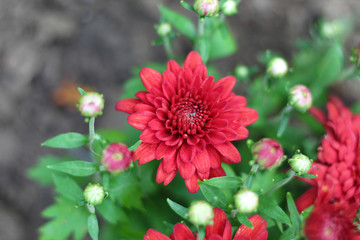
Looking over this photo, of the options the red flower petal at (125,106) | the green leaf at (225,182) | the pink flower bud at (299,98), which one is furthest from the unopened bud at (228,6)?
the green leaf at (225,182)

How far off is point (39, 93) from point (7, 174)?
0.98m

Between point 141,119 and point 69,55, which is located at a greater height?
point 69,55

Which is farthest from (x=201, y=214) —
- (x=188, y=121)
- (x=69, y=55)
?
(x=69, y=55)

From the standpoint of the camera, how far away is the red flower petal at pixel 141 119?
6.53 feet

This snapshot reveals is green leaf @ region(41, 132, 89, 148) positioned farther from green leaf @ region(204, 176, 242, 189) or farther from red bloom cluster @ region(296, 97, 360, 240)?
red bloom cluster @ region(296, 97, 360, 240)

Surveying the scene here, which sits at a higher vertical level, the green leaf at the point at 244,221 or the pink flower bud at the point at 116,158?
the pink flower bud at the point at 116,158

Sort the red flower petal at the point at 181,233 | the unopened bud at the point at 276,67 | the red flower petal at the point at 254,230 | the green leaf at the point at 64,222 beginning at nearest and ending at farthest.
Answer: the red flower petal at the point at 181,233 < the red flower petal at the point at 254,230 < the unopened bud at the point at 276,67 < the green leaf at the point at 64,222

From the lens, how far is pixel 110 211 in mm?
2377

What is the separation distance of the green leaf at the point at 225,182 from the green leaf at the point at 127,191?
0.63 m

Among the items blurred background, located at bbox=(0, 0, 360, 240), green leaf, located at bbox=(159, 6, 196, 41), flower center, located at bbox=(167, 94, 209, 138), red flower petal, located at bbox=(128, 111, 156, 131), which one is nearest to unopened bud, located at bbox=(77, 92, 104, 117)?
red flower petal, located at bbox=(128, 111, 156, 131)

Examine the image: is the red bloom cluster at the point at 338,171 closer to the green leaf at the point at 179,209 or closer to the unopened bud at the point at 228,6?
the green leaf at the point at 179,209

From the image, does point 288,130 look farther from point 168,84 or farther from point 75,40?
point 75,40

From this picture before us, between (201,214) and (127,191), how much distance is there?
883 millimetres

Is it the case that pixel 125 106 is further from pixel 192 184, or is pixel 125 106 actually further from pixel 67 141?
pixel 192 184
